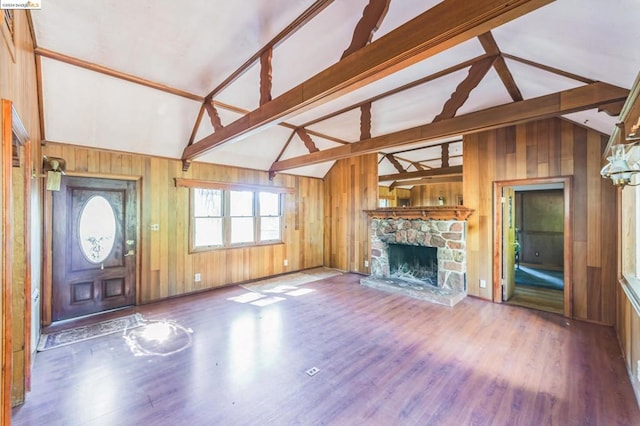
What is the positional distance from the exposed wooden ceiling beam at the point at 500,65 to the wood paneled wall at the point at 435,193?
23.5 feet

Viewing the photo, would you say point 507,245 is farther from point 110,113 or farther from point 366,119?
point 110,113

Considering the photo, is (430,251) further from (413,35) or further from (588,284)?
(413,35)

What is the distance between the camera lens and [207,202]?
5.29 meters

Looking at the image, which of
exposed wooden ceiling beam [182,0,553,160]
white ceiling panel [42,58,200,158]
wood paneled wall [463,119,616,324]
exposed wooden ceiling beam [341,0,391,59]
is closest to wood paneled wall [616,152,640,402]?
wood paneled wall [463,119,616,324]

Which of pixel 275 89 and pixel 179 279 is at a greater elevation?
pixel 275 89

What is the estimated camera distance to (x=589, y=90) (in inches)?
94.0

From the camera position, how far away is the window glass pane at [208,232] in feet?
16.9

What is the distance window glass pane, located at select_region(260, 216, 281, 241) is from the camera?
6.23m

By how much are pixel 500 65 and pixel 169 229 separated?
517 centimetres

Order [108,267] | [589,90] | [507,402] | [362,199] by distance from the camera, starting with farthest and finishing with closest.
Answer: [362,199]
[108,267]
[589,90]
[507,402]

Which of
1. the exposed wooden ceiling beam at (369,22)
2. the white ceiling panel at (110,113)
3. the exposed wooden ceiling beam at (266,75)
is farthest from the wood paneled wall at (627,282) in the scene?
the white ceiling panel at (110,113)

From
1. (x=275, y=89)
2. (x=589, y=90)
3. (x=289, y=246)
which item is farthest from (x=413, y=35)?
(x=289, y=246)

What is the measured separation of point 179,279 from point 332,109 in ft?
12.9

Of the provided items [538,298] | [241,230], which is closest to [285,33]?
[241,230]
